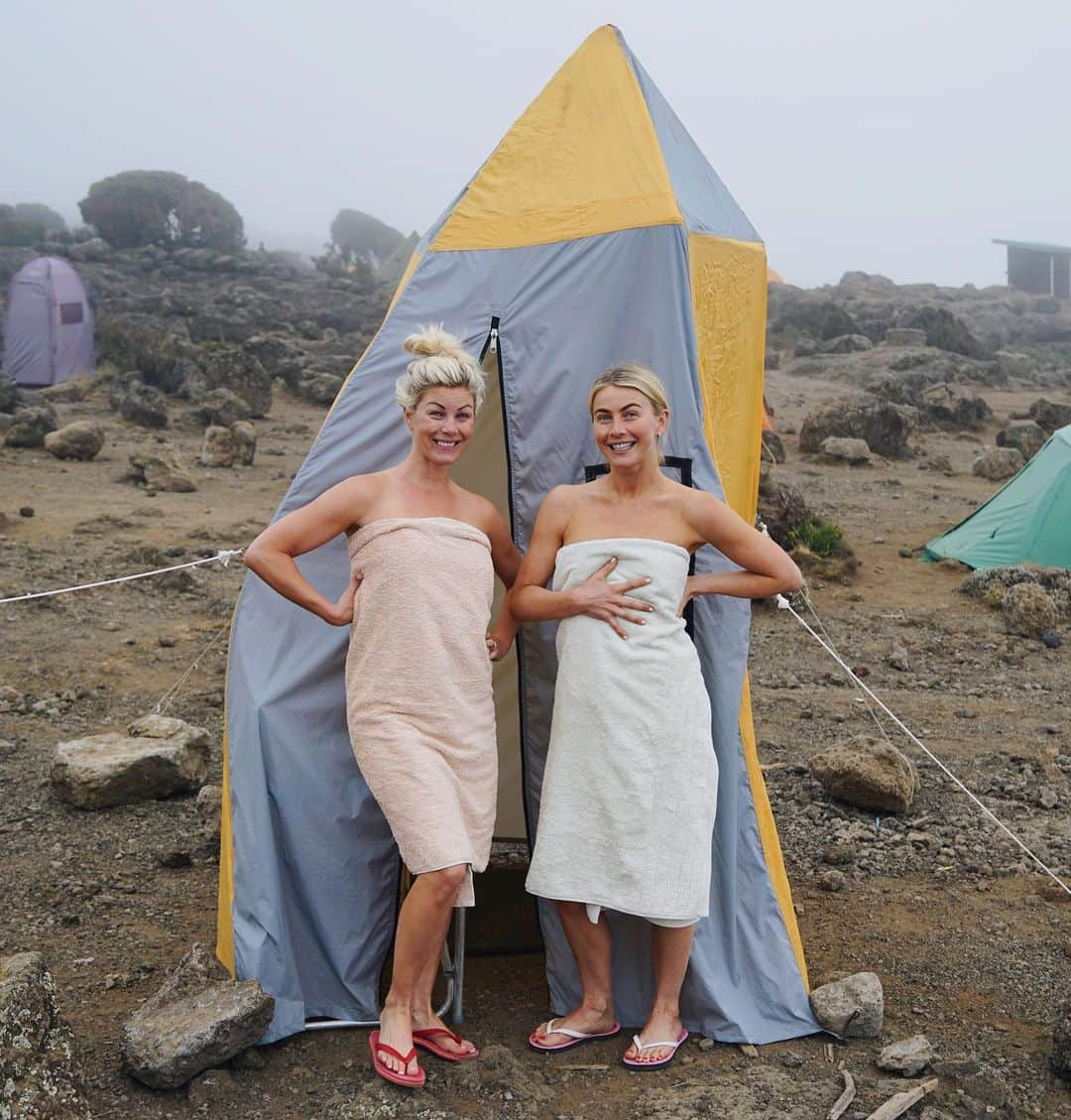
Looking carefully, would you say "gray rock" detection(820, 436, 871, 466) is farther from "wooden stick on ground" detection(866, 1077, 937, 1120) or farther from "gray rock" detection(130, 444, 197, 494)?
"wooden stick on ground" detection(866, 1077, 937, 1120)

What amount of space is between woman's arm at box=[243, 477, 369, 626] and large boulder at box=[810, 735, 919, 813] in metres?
2.82

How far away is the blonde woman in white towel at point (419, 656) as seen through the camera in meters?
3.19

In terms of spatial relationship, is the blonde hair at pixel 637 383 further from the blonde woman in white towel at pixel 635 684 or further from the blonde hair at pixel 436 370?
the blonde hair at pixel 436 370

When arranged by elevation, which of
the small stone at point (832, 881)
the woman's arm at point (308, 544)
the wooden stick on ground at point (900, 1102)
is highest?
the woman's arm at point (308, 544)

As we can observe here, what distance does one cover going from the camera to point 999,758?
612cm

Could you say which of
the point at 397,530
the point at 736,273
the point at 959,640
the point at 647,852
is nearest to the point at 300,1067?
the point at 647,852

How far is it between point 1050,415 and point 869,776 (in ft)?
50.1

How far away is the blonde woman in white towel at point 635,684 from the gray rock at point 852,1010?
485 millimetres

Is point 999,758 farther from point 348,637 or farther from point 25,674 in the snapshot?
point 25,674

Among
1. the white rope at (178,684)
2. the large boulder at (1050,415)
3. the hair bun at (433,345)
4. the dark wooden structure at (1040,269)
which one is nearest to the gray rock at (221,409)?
the white rope at (178,684)

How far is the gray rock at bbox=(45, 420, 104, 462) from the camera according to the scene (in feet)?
44.3

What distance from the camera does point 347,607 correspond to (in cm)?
332

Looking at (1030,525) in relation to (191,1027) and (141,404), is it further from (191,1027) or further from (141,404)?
(141,404)

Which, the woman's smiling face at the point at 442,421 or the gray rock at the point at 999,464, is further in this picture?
the gray rock at the point at 999,464
